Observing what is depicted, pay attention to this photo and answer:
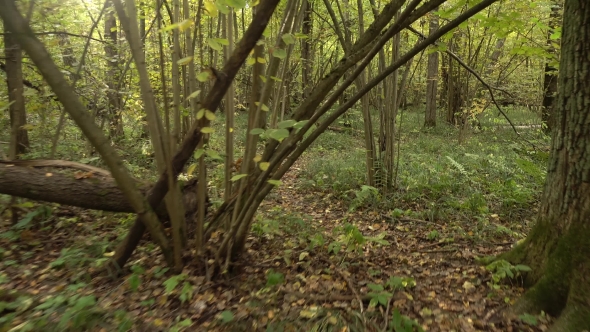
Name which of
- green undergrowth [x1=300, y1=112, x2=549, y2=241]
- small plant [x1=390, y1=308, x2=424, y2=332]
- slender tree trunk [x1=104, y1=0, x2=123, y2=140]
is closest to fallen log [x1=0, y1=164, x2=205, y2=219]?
slender tree trunk [x1=104, y1=0, x2=123, y2=140]

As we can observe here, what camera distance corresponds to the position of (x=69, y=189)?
13.2 ft

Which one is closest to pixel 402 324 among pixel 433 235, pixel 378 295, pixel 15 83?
pixel 378 295

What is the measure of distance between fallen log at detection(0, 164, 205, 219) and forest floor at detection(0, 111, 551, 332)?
0.43 metres

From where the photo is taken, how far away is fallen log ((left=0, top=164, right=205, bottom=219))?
3.95m

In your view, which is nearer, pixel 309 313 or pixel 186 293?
pixel 309 313

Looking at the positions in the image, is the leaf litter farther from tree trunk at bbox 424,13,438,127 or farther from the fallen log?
tree trunk at bbox 424,13,438,127

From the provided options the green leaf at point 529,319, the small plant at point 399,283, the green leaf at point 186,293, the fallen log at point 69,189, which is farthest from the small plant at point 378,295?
the fallen log at point 69,189

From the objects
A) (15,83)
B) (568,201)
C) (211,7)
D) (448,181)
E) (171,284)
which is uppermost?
(211,7)

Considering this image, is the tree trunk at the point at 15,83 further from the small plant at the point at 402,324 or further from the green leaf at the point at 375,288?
the small plant at the point at 402,324

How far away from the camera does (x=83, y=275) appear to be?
328 centimetres

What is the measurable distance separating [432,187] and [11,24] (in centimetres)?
530

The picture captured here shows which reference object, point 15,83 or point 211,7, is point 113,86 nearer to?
point 15,83

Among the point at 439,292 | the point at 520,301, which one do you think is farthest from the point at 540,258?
the point at 439,292

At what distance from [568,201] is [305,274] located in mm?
2136
